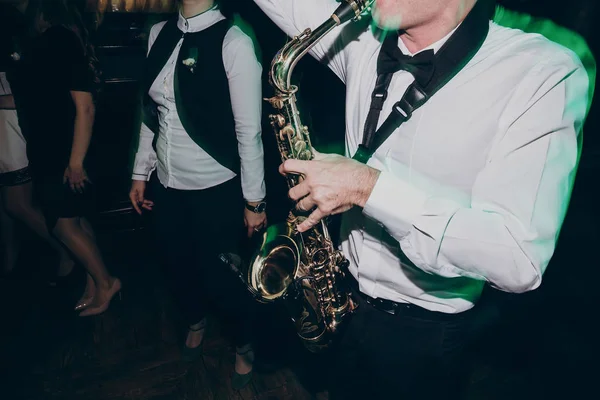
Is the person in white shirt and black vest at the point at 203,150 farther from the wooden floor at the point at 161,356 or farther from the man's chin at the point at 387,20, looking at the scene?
the man's chin at the point at 387,20

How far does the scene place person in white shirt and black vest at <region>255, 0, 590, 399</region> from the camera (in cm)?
107

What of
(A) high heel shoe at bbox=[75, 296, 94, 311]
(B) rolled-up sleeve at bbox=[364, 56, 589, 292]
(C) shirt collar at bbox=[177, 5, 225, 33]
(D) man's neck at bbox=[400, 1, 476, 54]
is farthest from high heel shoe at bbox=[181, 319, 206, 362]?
(D) man's neck at bbox=[400, 1, 476, 54]

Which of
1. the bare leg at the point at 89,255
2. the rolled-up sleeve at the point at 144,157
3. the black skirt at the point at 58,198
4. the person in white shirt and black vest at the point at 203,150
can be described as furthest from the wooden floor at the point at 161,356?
the rolled-up sleeve at the point at 144,157

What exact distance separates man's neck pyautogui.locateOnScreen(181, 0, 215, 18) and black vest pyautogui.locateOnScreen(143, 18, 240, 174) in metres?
0.11

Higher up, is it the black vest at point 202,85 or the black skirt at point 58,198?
the black vest at point 202,85

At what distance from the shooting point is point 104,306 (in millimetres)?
3207

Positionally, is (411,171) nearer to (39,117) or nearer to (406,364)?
(406,364)

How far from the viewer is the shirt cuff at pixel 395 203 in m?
1.14

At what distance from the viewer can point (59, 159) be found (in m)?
2.78

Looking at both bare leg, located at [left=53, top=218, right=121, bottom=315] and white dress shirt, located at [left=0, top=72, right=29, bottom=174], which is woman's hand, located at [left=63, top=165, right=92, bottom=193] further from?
white dress shirt, located at [left=0, top=72, right=29, bottom=174]

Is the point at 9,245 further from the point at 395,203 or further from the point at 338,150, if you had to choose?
the point at 395,203

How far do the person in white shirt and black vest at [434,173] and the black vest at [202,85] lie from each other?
1.41 ft

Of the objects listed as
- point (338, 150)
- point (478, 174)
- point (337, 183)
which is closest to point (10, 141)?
point (338, 150)

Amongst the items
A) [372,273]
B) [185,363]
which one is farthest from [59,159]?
[372,273]
